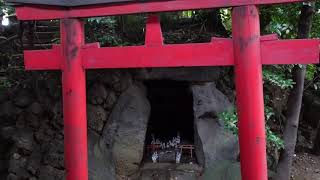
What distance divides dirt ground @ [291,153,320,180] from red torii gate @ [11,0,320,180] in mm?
4445

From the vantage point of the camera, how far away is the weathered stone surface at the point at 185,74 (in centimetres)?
660

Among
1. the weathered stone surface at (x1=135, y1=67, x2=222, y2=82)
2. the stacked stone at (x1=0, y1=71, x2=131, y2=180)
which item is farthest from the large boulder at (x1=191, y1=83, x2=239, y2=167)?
the stacked stone at (x1=0, y1=71, x2=131, y2=180)

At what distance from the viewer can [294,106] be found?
227 inches

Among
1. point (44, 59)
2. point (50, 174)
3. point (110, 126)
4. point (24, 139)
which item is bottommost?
point (50, 174)

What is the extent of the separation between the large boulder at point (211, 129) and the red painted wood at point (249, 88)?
2.80m

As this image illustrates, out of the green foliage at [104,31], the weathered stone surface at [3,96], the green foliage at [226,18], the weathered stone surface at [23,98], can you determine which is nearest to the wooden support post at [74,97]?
the green foliage at [104,31]

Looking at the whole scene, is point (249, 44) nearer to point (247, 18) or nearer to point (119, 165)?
point (247, 18)

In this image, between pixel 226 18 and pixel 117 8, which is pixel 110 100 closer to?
pixel 226 18

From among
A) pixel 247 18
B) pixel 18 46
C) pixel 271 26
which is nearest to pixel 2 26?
pixel 18 46

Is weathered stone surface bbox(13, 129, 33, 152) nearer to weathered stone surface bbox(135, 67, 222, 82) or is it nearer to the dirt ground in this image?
weathered stone surface bbox(135, 67, 222, 82)

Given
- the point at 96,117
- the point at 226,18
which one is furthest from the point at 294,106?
the point at 96,117

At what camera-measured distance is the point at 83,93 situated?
13.7ft

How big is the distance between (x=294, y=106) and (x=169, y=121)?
3.18m

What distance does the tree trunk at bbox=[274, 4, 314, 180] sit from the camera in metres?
5.35
